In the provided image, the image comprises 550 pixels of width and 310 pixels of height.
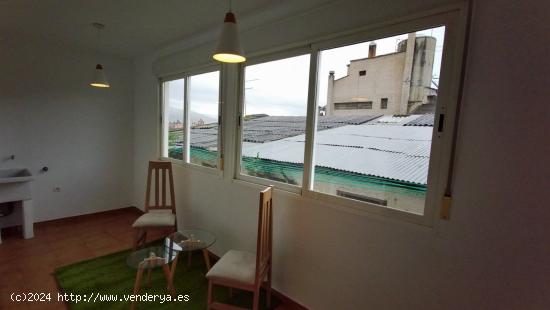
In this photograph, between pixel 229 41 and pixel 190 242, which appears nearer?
pixel 229 41

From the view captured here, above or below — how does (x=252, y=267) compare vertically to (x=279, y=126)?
below

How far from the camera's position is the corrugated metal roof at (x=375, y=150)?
4.91ft

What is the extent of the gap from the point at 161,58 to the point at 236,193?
214 cm

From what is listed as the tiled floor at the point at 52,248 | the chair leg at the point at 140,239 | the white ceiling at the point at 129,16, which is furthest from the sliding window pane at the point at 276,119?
the chair leg at the point at 140,239

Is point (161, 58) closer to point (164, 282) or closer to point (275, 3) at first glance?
point (275, 3)

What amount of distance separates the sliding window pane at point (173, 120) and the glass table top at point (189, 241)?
1.17 meters

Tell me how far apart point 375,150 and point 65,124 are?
158 inches

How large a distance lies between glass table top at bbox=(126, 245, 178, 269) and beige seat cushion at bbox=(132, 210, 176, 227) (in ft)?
1.50

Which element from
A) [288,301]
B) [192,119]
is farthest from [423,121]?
[192,119]

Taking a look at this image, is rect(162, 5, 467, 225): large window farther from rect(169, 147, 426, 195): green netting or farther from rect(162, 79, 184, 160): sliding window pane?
rect(162, 79, 184, 160): sliding window pane

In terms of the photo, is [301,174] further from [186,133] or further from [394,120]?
[186,133]

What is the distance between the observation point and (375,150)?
169 centimetres

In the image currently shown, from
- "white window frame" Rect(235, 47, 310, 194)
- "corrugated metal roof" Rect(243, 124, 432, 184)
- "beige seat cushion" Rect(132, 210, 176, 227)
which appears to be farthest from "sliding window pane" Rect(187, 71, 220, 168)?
"corrugated metal roof" Rect(243, 124, 432, 184)

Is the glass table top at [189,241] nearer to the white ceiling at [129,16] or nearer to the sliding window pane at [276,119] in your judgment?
the sliding window pane at [276,119]
